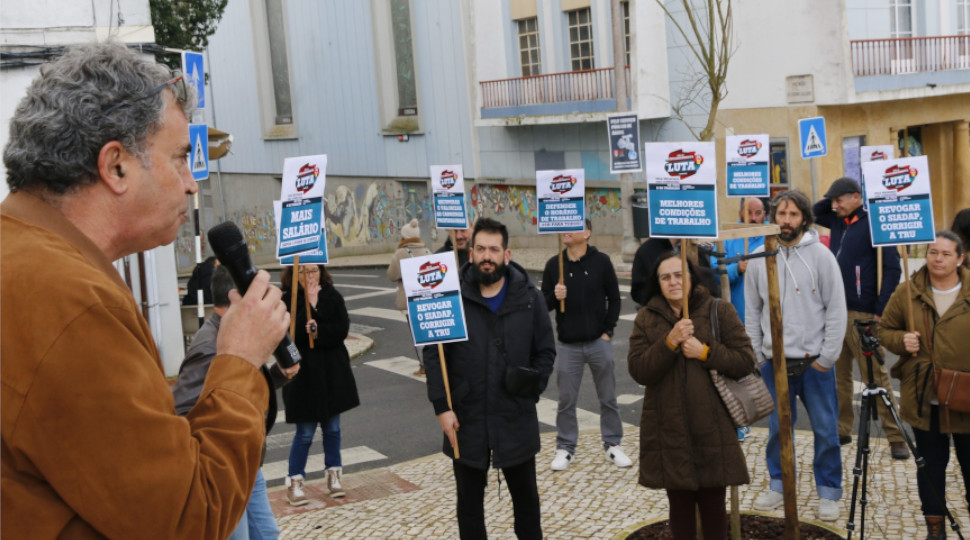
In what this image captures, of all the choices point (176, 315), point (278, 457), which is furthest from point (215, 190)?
point (278, 457)

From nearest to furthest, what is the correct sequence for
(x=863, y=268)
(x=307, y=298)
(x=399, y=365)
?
(x=307, y=298) → (x=863, y=268) → (x=399, y=365)

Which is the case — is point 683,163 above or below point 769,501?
above

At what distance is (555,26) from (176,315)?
16401 millimetres

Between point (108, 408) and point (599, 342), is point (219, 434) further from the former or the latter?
point (599, 342)

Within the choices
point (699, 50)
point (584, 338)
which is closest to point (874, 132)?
point (699, 50)

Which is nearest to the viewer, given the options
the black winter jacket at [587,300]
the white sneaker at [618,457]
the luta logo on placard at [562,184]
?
the white sneaker at [618,457]

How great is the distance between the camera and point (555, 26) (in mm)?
27141

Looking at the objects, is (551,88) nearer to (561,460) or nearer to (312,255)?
(561,460)

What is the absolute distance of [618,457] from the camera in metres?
8.49

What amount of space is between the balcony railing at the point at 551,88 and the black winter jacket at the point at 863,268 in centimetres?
1678

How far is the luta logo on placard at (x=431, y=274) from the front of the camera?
21.0 ft

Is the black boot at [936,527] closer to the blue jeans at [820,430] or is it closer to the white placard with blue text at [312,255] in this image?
the blue jeans at [820,430]

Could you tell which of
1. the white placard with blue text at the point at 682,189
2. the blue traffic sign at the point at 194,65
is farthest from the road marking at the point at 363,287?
the white placard with blue text at the point at 682,189

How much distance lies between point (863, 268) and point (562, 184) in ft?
9.44
